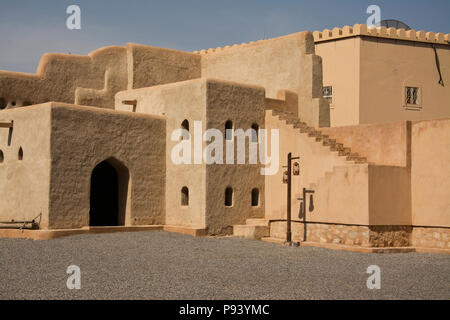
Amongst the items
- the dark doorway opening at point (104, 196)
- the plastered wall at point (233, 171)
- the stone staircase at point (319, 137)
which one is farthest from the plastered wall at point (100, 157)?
the stone staircase at point (319, 137)

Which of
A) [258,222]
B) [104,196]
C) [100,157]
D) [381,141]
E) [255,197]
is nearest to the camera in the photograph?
[381,141]

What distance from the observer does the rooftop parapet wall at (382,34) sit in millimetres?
25203

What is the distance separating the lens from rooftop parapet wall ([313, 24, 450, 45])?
25203 millimetres

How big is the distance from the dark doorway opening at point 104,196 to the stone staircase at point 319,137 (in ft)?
19.8

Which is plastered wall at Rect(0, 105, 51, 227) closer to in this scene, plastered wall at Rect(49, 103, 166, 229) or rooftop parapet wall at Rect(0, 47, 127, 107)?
plastered wall at Rect(49, 103, 166, 229)

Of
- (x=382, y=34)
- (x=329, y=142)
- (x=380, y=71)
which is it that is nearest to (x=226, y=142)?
(x=329, y=142)

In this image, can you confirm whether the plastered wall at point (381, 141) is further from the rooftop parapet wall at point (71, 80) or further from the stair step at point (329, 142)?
the rooftop parapet wall at point (71, 80)

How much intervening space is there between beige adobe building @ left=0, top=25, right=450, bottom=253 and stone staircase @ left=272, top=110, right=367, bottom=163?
0.07 metres

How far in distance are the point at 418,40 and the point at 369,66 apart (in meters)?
2.59

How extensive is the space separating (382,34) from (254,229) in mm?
10714

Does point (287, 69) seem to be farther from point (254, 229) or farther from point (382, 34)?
point (254, 229)

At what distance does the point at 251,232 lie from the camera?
63.8 feet

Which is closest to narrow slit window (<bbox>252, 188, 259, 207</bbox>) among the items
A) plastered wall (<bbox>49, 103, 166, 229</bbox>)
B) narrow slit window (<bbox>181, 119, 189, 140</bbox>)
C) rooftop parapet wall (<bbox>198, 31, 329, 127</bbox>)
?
narrow slit window (<bbox>181, 119, 189, 140</bbox>)

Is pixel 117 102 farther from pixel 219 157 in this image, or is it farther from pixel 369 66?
pixel 369 66
